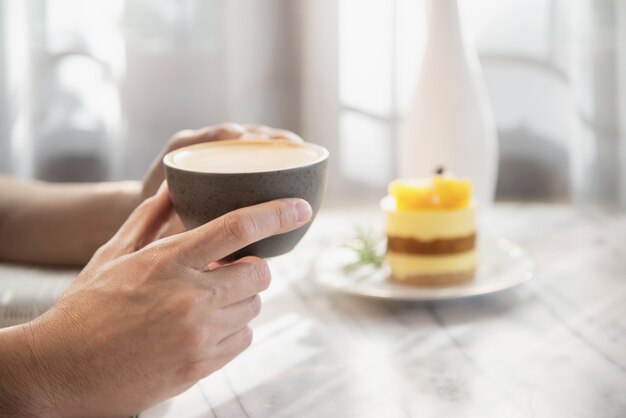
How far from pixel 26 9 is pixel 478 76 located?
3.77 ft

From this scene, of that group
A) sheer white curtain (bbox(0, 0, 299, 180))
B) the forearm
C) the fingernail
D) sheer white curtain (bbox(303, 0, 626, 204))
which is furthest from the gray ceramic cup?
sheer white curtain (bbox(0, 0, 299, 180))

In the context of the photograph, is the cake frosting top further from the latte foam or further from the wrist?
the wrist

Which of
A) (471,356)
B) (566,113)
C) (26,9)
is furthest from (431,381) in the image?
(26,9)

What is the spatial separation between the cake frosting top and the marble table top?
0.13m

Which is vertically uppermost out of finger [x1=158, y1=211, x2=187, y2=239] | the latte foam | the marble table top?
the latte foam

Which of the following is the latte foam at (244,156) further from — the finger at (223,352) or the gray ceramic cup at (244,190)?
the finger at (223,352)

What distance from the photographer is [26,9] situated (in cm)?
198

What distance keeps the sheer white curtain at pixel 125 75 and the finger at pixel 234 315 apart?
126 cm

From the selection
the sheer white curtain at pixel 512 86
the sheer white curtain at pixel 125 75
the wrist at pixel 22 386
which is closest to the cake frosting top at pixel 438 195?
the wrist at pixel 22 386

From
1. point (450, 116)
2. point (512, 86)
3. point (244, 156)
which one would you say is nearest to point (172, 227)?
point (244, 156)

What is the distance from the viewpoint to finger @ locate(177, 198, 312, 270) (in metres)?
0.75

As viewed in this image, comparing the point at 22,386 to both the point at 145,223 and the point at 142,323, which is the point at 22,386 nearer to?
the point at 142,323

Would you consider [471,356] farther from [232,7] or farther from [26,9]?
[26,9]

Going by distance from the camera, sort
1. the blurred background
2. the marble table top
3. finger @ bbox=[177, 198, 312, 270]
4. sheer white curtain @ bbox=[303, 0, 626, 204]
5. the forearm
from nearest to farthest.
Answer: finger @ bbox=[177, 198, 312, 270] < the marble table top < the forearm < sheer white curtain @ bbox=[303, 0, 626, 204] < the blurred background
